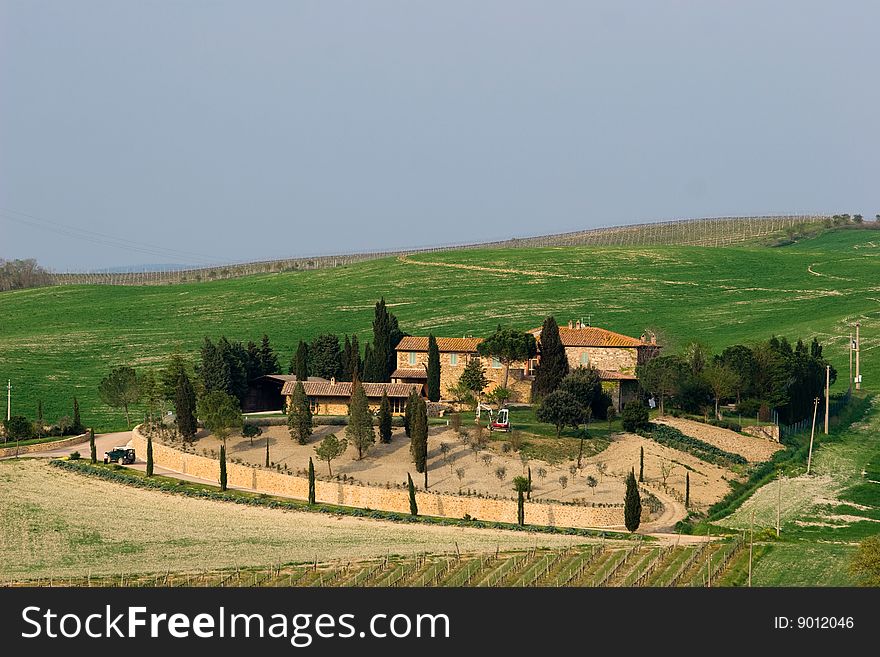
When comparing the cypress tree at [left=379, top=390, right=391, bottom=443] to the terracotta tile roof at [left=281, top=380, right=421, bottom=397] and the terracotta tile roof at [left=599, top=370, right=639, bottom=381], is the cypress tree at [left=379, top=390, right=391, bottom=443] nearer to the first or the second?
the terracotta tile roof at [left=281, top=380, right=421, bottom=397]

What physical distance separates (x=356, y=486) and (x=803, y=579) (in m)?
26.1

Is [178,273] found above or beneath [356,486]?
above

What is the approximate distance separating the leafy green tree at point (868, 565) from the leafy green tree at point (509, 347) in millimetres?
41683

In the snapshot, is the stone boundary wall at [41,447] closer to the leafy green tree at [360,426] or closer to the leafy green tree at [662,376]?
the leafy green tree at [360,426]

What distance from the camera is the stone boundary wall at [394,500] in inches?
2665

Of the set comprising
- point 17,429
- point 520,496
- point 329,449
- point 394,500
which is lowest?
point 394,500

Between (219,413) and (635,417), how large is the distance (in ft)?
79.6

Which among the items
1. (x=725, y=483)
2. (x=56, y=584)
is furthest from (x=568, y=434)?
(x=56, y=584)

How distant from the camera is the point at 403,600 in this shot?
4112 centimetres

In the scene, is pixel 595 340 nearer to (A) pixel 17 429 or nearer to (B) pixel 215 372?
(B) pixel 215 372

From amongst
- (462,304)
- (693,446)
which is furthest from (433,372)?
(462,304)

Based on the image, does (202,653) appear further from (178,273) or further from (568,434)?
→ (178,273)

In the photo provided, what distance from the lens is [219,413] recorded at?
265ft

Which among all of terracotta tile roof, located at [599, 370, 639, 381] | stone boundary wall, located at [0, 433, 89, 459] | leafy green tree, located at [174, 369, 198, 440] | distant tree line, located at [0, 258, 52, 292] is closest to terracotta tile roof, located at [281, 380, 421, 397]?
leafy green tree, located at [174, 369, 198, 440]
